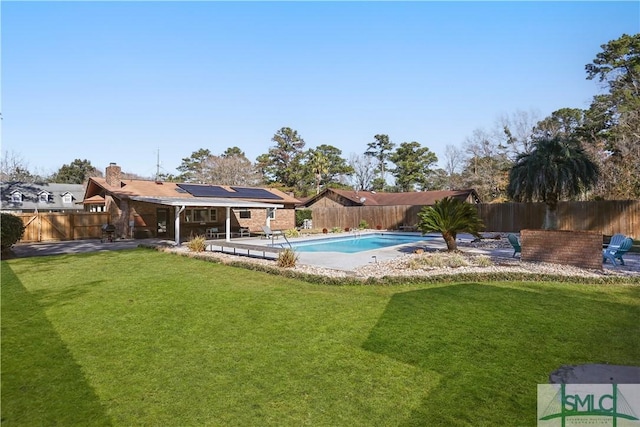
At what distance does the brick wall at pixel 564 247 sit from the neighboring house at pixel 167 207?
15.1 metres

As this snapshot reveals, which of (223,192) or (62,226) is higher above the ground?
(223,192)

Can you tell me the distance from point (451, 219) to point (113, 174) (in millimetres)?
22676

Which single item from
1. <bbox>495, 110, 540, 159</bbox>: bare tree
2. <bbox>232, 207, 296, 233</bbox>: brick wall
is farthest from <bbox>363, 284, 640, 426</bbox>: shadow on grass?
<bbox>495, 110, 540, 159</bbox>: bare tree

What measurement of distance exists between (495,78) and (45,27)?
2187 cm

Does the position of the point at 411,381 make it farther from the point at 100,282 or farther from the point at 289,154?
the point at 289,154

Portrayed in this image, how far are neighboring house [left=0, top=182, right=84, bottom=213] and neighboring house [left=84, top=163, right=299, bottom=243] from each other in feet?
54.5

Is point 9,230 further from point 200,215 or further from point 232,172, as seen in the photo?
point 232,172

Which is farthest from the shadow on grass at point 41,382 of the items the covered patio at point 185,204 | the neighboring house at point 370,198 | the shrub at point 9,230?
the neighboring house at point 370,198

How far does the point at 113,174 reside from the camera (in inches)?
961

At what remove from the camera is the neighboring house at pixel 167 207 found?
22922mm

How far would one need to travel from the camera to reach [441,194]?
38.0 metres

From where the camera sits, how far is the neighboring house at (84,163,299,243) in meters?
22.9

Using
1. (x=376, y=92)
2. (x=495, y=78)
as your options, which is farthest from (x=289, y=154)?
(x=495, y=78)

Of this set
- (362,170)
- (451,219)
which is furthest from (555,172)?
(362,170)
